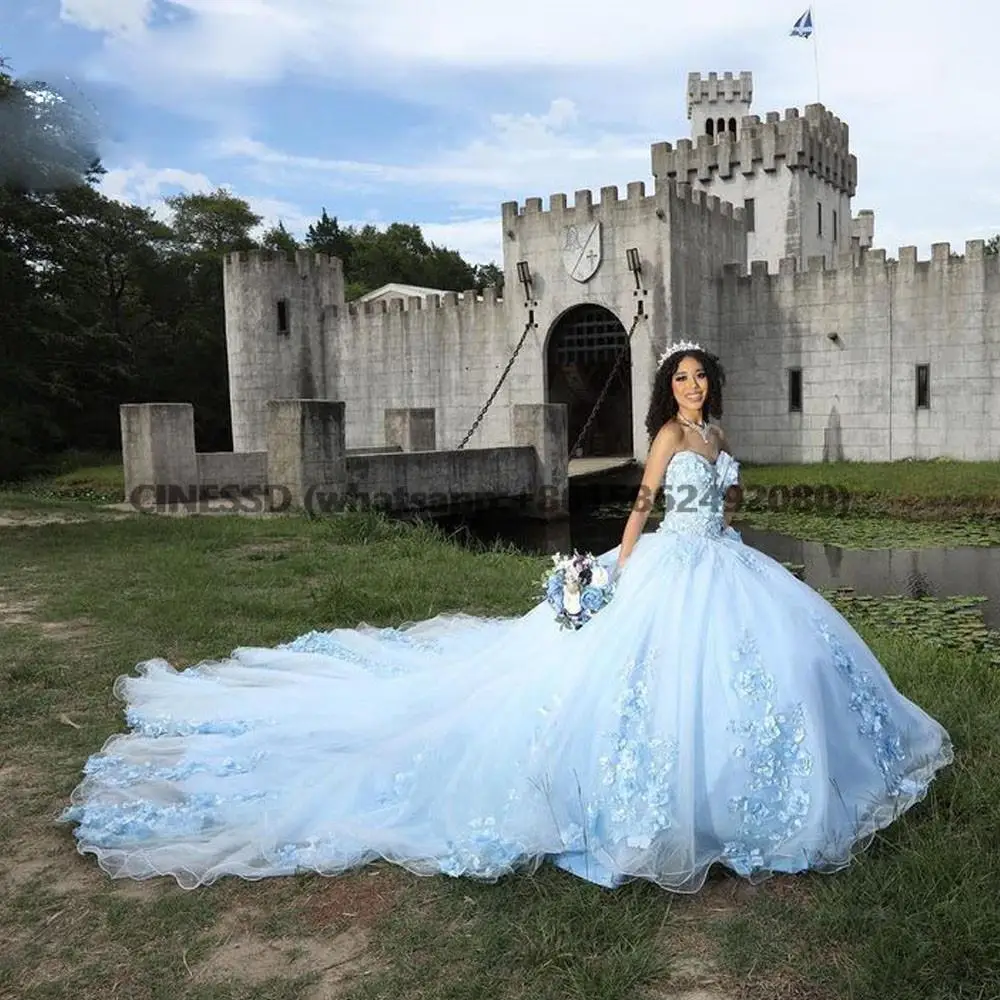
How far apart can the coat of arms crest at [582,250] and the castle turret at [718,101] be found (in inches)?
832

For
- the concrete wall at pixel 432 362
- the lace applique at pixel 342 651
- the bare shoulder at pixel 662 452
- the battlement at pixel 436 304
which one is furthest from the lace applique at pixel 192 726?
the battlement at pixel 436 304

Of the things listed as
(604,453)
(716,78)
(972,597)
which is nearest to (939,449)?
(604,453)

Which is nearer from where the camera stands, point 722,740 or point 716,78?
point 722,740

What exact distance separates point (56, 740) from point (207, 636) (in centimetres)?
197

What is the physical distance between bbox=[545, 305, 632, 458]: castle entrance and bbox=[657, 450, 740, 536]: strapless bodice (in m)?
17.9

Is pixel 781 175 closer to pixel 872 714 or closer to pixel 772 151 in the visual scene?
pixel 772 151

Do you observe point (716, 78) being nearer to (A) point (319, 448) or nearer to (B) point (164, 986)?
(A) point (319, 448)

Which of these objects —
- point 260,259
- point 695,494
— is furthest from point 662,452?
point 260,259

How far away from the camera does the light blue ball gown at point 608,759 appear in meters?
3.06

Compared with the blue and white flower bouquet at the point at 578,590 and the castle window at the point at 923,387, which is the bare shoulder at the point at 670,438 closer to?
the blue and white flower bouquet at the point at 578,590

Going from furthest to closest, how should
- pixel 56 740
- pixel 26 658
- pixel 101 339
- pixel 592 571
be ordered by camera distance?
pixel 101 339
pixel 26 658
pixel 56 740
pixel 592 571

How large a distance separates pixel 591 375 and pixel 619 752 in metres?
23.2

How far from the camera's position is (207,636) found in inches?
252

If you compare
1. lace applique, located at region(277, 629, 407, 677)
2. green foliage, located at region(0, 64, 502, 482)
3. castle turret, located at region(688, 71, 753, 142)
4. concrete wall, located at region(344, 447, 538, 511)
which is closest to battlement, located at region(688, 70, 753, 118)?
castle turret, located at region(688, 71, 753, 142)
